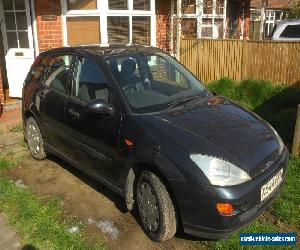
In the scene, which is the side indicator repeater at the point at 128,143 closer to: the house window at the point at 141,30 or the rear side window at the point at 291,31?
the house window at the point at 141,30

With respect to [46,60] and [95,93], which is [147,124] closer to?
[95,93]

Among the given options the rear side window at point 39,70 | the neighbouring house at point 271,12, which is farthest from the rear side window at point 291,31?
the neighbouring house at point 271,12

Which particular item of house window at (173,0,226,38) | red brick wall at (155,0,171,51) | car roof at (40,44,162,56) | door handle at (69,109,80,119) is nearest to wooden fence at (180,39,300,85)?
red brick wall at (155,0,171,51)

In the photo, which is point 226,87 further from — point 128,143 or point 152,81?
point 128,143

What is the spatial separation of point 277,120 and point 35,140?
4.55m

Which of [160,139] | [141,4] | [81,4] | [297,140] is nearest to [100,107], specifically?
[160,139]

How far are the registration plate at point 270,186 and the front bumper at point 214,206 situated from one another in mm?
60

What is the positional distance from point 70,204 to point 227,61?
7732 mm

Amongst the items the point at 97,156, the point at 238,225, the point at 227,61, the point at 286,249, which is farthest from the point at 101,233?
the point at 227,61

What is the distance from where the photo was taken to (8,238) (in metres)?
3.87

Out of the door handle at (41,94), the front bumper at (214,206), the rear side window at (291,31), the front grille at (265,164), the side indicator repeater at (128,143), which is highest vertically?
the rear side window at (291,31)

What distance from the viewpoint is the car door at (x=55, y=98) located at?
15.6 feet

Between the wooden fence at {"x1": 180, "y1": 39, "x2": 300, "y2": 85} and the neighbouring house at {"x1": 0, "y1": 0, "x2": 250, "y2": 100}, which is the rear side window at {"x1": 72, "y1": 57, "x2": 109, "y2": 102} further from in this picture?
the wooden fence at {"x1": 180, "y1": 39, "x2": 300, "y2": 85}

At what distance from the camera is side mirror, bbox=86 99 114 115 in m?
3.84
